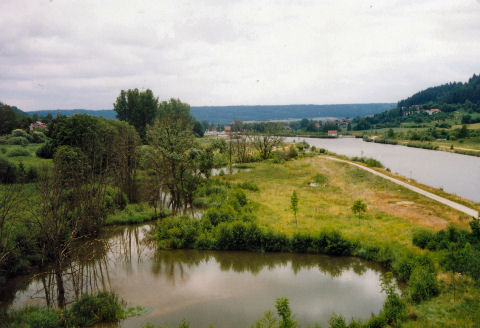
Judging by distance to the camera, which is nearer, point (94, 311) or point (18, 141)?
point (94, 311)

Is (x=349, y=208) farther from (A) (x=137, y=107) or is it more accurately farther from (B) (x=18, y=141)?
(A) (x=137, y=107)

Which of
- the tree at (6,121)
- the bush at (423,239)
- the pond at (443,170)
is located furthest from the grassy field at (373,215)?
the tree at (6,121)

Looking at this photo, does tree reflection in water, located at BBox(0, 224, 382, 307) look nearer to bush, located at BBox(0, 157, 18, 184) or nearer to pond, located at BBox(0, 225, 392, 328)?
pond, located at BBox(0, 225, 392, 328)

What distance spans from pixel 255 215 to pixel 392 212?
10901mm

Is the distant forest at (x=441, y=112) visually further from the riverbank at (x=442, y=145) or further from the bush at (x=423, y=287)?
the bush at (x=423, y=287)

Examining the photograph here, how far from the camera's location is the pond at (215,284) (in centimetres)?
1266

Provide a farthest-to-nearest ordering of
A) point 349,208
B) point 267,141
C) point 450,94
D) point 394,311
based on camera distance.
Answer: point 450,94 → point 267,141 → point 349,208 → point 394,311

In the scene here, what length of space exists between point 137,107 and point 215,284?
5882 centimetres

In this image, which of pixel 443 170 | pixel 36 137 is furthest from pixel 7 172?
pixel 443 170

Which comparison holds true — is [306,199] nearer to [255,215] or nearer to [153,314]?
[255,215]

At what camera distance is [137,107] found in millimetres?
66750

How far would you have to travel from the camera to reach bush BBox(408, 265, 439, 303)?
12422 millimetres

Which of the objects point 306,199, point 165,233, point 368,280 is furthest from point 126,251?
point 306,199

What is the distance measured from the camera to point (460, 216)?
843 inches
